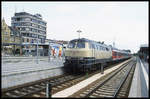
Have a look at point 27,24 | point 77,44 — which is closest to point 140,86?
point 77,44

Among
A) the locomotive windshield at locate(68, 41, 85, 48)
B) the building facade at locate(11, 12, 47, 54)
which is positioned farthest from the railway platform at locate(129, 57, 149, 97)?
the building facade at locate(11, 12, 47, 54)

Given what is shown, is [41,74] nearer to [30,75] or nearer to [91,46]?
[30,75]

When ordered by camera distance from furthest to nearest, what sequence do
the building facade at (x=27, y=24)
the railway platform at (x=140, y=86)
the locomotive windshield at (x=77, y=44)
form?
the building facade at (x=27, y=24) < the locomotive windshield at (x=77, y=44) < the railway platform at (x=140, y=86)

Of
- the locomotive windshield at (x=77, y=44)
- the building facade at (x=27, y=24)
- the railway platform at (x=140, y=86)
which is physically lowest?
the railway platform at (x=140, y=86)

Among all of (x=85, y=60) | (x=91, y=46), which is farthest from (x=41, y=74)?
(x=91, y=46)

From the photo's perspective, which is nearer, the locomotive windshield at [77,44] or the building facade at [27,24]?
the locomotive windshield at [77,44]

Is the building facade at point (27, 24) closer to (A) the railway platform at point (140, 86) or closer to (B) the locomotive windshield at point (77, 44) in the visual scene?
(B) the locomotive windshield at point (77, 44)

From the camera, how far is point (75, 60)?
17812mm

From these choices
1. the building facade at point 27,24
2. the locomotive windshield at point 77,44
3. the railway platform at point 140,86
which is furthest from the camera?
the building facade at point 27,24

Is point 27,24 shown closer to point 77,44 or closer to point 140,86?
point 77,44

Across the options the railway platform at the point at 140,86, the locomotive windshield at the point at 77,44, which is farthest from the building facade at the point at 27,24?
the railway platform at the point at 140,86

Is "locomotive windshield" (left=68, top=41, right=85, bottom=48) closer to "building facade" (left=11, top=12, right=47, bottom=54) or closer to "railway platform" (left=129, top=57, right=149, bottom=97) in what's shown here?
"railway platform" (left=129, top=57, right=149, bottom=97)

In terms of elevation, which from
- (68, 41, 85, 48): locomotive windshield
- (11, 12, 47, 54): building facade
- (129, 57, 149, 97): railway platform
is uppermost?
(11, 12, 47, 54): building facade

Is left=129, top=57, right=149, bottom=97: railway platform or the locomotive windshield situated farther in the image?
the locomotive windshield
